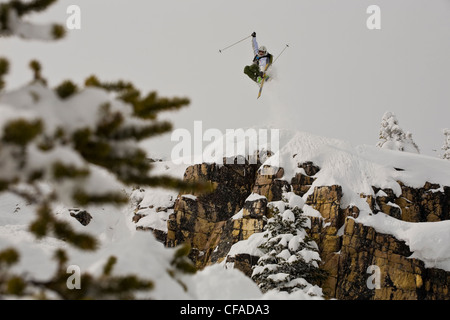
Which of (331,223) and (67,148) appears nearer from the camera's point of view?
(67,148)

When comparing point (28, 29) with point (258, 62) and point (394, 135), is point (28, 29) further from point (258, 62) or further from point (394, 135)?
point (394, 135)

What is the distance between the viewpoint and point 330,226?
24.2 meters

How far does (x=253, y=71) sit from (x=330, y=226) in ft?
37.2

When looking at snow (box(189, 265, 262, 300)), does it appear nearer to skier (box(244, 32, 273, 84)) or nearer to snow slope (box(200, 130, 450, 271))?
skier (box(244, 32, 273, 84))

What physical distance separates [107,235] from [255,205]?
1372cm

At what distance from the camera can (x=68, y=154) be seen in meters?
2.43

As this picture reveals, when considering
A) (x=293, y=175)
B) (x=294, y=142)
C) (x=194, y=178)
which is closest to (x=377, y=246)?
(x=293, y=175)

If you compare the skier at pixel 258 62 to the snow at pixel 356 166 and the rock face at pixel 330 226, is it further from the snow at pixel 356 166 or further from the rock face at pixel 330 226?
the snow at pixel 356 166

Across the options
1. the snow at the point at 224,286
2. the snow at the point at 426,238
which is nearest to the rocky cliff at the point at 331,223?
the snow at the point at 426,238

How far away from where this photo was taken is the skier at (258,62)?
19.7m

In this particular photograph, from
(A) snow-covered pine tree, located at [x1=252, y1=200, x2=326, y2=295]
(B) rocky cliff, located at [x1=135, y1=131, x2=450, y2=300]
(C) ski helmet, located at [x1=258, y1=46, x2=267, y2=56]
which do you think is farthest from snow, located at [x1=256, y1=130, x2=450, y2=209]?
(C) ski helmet, located at [x1=258, y1=46, x2=267, y2=56]

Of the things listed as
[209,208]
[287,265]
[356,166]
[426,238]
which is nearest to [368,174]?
[356,166]

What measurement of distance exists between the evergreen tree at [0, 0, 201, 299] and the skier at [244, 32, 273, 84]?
56.5 feet
